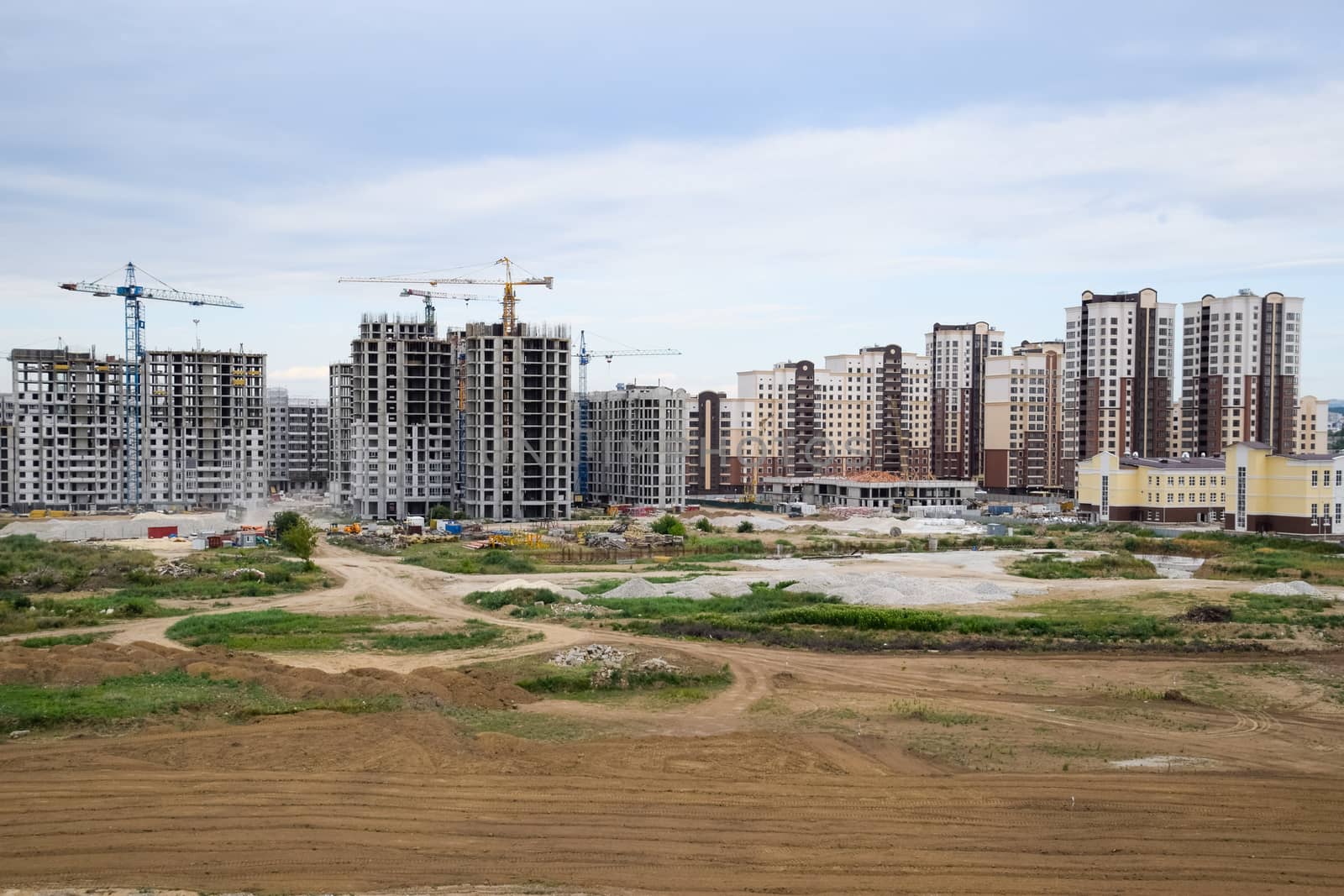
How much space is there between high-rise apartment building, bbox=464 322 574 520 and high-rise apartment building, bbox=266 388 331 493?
69.5 m

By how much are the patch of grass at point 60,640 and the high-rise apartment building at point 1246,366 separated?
93.6 meters

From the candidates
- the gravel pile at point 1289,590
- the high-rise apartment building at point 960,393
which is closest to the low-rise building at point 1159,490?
the gravel pile at point 1289,590

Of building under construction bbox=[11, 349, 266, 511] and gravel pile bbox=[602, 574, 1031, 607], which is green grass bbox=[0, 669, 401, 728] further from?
building under construction bbox=[11, 349, 266, 511]

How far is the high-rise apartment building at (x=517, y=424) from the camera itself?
86.3 m

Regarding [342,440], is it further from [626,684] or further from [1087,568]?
[626,684]

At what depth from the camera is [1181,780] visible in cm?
1755

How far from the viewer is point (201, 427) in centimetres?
9438

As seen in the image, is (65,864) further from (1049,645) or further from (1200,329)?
(1200,329)

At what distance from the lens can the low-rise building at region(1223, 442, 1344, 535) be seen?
223 feet

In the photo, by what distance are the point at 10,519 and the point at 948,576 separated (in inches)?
2650

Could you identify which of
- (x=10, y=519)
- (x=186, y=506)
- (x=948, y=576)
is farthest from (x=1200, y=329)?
(x=10, y=519)

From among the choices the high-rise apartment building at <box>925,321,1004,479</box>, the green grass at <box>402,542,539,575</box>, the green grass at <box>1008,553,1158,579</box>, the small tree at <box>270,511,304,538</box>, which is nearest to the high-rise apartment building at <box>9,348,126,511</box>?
the small tree at <box>270,511,304,538</box>

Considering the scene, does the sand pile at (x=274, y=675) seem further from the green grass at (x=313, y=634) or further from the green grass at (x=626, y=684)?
the green grass at (x=313, y=634)

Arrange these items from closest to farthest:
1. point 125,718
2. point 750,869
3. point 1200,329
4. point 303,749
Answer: point 750,869, point 303,749, point 125,718, point 1200,329
